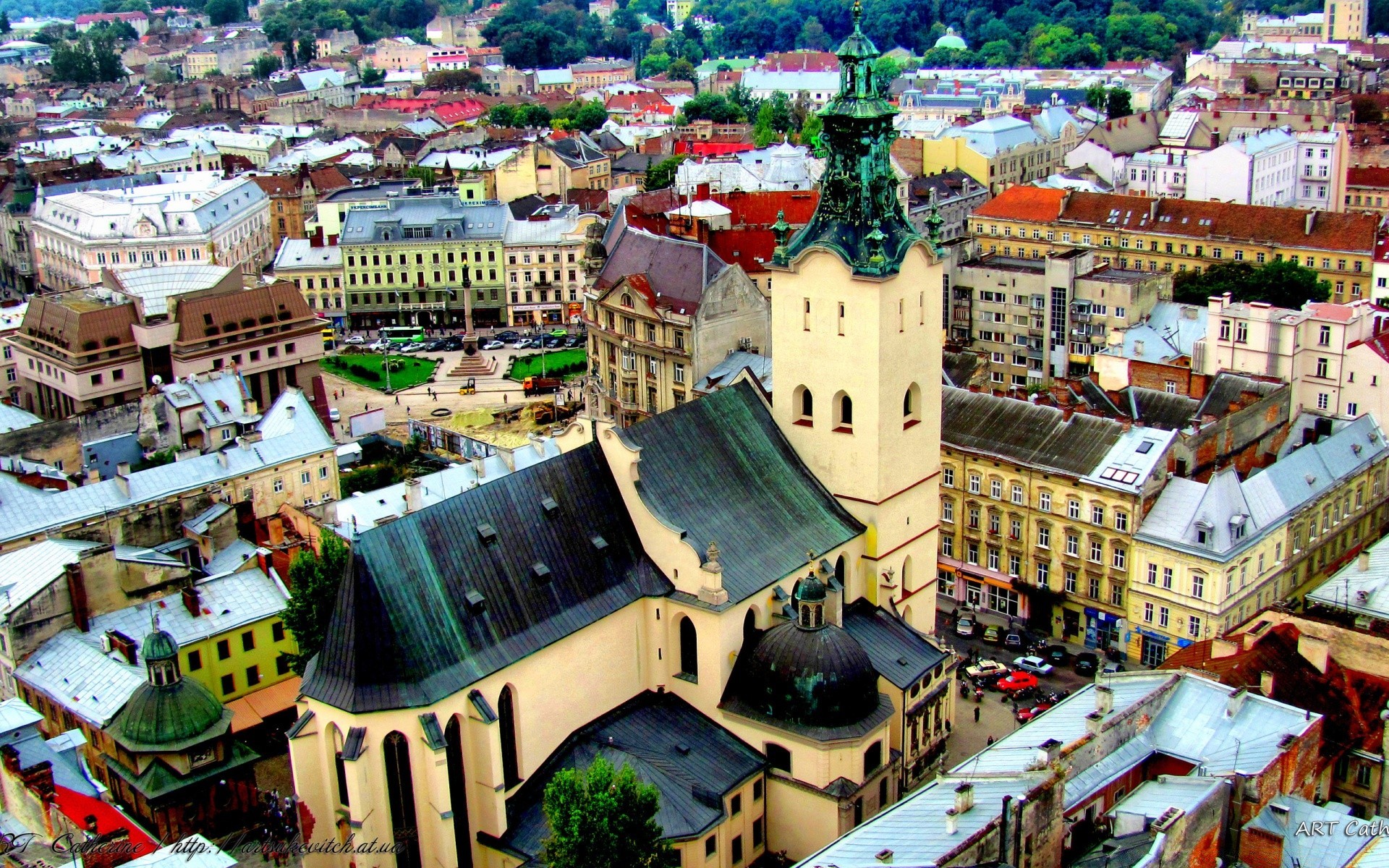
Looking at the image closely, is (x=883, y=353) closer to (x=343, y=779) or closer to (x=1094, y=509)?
(x=1094, y=509)

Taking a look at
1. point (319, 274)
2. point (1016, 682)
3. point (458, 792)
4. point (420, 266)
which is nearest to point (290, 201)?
point (319, 274)

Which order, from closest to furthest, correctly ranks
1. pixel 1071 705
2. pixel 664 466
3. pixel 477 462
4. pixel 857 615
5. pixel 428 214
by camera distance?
pixel 1071 705
pixel 664 466
pixel 857 615
pixel 477 462
pixel 428 214

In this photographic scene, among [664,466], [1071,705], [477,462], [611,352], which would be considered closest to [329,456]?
[477,462]

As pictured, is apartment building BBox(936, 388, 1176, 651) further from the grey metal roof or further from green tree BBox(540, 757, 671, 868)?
the grey metal roof

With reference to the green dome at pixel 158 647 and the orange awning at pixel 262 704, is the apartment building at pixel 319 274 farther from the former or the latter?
the green dome at pixel 158 647

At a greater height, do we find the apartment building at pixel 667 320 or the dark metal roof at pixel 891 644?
the apartment building at pixel 667 320

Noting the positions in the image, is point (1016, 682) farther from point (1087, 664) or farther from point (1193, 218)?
point (1193, 218)

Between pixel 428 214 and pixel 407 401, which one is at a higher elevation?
pixel 428 214

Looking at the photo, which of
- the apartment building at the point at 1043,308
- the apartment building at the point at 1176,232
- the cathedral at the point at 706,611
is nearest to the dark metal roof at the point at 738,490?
the cathedral at the point at 706,611
